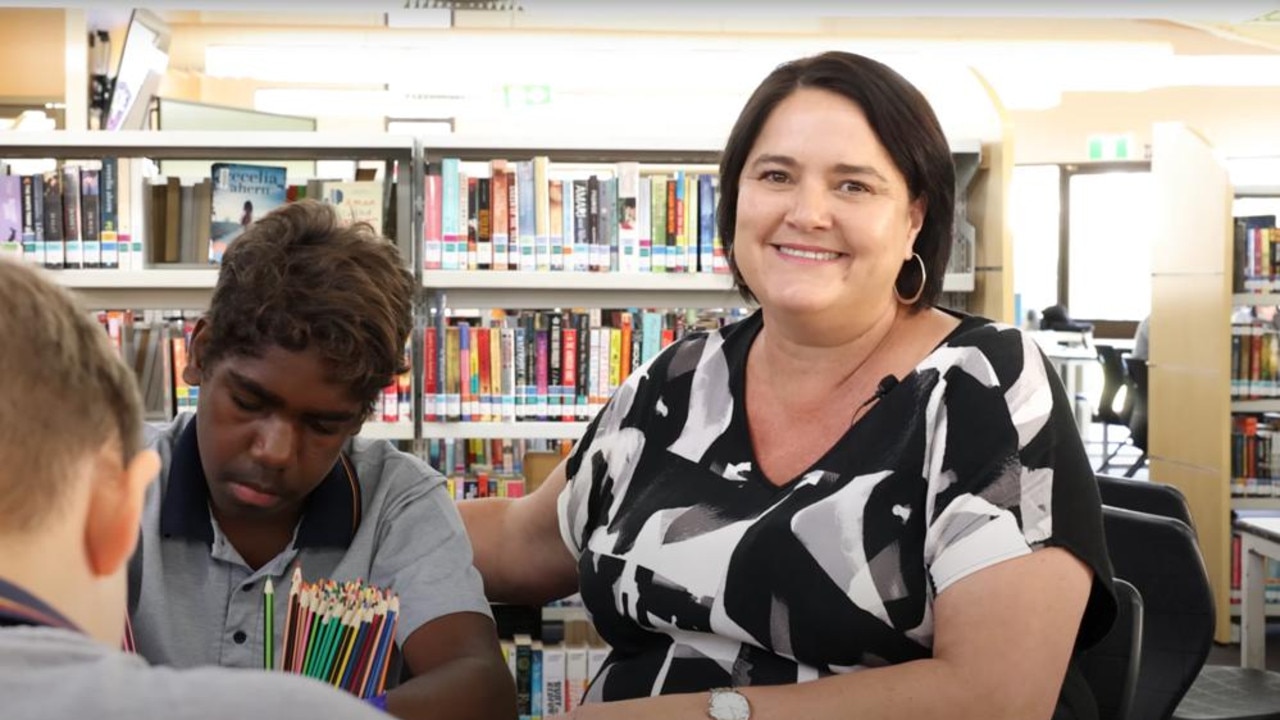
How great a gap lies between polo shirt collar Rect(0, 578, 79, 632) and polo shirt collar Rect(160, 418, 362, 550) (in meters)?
0.85

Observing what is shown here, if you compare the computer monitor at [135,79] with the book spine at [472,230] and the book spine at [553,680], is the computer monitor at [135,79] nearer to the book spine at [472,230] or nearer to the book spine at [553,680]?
the book spine at [472,230]

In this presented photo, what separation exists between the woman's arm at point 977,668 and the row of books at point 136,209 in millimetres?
2579

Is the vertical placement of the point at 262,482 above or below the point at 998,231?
below

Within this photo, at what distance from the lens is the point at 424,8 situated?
3.26 m

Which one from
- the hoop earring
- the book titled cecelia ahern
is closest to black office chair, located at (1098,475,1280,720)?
the hoop earring

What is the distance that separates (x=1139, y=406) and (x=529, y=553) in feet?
20.5

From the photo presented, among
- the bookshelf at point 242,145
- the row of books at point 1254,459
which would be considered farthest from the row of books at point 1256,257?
the bookshelf at point 242,145

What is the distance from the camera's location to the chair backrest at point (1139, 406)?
24.0ft

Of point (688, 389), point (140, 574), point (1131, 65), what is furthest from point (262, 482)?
point (1131, 65)

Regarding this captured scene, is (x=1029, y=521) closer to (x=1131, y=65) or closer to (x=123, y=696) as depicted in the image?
(x=123, y=696)

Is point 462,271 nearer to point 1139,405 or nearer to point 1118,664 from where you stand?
point 1118,664

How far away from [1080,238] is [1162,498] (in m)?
10.4

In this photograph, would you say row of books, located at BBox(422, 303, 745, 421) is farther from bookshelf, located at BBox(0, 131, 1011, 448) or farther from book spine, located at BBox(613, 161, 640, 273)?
book spine, located at BBox(613, 161, 640, 273)

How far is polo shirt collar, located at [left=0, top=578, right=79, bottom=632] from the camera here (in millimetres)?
525
